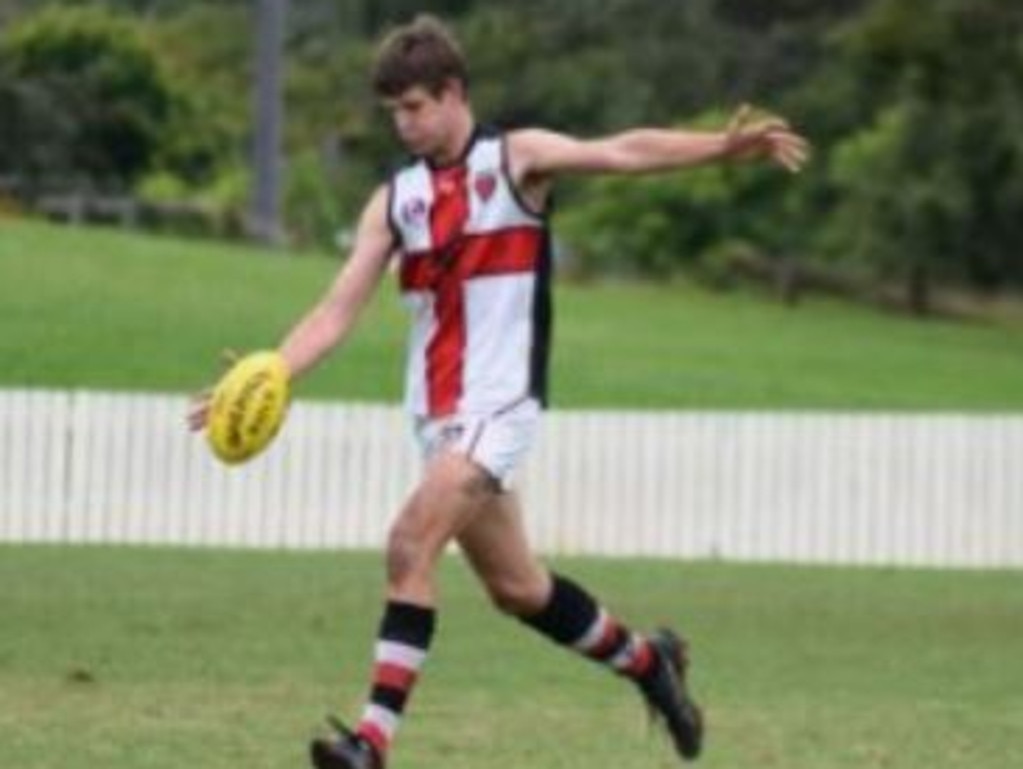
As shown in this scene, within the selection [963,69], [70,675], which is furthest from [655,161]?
[963,69]

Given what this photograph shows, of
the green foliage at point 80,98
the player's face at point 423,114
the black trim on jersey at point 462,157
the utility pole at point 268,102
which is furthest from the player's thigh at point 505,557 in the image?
the green foliage at point 80,98

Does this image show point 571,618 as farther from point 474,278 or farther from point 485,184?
point 485,184

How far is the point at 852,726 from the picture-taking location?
47.8 feet

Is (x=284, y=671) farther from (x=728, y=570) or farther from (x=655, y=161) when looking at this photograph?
(x=728, y=570)

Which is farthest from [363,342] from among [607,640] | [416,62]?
[416,62]

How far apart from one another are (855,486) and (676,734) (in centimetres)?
2005

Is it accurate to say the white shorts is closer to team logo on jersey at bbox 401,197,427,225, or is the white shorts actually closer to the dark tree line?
team logo on jersey at bbox 401,197,427,225

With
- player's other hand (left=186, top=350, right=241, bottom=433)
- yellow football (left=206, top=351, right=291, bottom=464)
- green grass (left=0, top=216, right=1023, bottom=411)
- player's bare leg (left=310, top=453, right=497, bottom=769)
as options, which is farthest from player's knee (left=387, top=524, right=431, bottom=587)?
green grass (left=0, top=216, right=1023, bottom=411)

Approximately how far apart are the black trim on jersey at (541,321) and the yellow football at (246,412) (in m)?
0.83

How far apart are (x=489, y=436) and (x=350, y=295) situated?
649 millimetres

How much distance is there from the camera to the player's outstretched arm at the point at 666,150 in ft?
38.0

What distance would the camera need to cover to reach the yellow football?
11.6m

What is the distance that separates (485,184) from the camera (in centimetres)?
1190

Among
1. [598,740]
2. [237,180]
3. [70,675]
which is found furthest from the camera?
[237,180]
